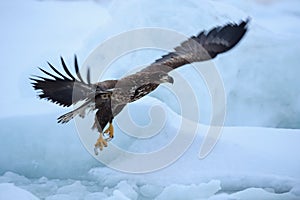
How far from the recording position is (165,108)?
2172 mm

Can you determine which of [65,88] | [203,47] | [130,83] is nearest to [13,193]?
[65,88]

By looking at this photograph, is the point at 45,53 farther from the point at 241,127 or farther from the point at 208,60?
the point at 241,127

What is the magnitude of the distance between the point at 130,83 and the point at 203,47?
32 centimetres

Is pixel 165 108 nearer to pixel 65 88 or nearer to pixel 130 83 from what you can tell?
pixel 130 83

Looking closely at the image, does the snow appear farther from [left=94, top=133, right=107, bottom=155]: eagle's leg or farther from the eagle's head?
the eagle's head

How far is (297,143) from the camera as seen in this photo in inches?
87.4

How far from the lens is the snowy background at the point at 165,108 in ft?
6.99

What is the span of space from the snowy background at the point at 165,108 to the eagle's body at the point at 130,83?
6cm

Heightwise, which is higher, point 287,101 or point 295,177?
point 287,101

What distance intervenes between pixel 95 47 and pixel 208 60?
46 cm

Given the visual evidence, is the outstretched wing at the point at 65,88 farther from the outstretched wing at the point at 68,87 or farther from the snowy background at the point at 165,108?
the snowy background at the point at 165,108

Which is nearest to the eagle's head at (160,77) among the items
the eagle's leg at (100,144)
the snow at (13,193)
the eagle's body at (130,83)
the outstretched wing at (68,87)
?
the eagle's body at (130,83)

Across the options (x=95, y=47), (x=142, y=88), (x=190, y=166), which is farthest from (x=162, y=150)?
(x=95, y=47)

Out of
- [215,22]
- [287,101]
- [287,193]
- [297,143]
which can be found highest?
[215,22]
